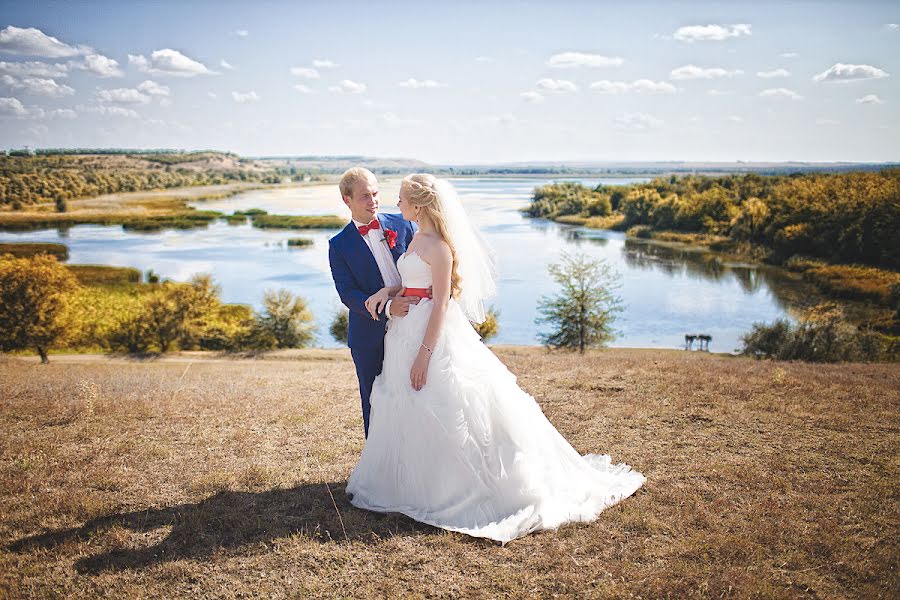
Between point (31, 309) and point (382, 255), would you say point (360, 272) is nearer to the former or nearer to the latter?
point (382, 255)

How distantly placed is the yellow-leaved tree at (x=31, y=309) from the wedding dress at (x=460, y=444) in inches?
1125

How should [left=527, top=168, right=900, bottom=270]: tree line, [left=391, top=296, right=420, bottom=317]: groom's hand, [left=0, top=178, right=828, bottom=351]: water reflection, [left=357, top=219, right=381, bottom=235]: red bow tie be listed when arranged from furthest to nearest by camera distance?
[left=527, top=168, right=900, bottom=270]: tree line < [left=0, top=178, right=828, bottom=351]: water reflection < [left=357, top=219, right=381, bottom=235]: red bow tie < [left=391, top=296, right=420, bottom=317]: groom's hand

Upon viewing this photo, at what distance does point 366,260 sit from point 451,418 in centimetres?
149

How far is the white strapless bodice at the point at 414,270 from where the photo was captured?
15.0ft

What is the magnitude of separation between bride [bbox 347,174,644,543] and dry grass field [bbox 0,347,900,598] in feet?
0.66

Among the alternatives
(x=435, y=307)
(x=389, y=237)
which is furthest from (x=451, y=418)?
(x=389, y=237)

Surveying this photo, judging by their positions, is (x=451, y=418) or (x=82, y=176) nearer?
(x=451, y=418)

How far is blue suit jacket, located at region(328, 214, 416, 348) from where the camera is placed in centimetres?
492

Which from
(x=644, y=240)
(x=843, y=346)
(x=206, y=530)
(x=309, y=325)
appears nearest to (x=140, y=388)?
(x=206, y=530)

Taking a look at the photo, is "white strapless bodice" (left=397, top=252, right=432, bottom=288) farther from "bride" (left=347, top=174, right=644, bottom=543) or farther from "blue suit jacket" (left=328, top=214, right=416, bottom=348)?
"blue suit jacket" (left=328, top=214, right=416, bottom=348)

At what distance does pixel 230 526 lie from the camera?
468 centimetres

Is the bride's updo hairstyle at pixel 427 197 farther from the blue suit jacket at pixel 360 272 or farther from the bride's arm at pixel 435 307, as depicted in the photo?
the blue suit jacket at pixel 360 272

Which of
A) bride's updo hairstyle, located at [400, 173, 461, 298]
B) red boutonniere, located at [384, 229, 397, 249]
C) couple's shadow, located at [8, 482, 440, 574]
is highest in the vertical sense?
bride's updo hairstyle, located at [400, 173, 461, 298]

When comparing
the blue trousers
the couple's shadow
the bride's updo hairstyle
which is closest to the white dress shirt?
the blue trousers
